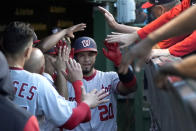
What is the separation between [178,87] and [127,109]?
6.06 metres

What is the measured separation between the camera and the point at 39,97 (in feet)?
8.80

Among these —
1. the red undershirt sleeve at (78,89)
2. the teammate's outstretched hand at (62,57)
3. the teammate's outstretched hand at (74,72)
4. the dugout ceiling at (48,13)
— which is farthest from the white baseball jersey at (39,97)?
the dugout ceiling at (48,13)

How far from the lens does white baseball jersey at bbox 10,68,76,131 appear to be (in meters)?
2.66

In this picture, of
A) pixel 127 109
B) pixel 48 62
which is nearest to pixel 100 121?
pixel 48 62

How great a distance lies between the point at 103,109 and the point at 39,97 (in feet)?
4.39

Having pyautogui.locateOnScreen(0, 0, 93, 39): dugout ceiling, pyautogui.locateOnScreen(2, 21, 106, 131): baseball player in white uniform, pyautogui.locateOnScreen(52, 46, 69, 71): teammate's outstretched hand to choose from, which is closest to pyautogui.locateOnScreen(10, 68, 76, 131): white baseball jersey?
pyautogui.locateOnScreen(2, 21, 106, 131): baseball player in white uniform

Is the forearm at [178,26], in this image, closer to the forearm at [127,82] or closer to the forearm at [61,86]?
the forearm at [127,82]

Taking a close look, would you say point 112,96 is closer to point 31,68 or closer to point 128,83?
point 128,83

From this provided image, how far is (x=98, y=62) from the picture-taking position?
249 inches

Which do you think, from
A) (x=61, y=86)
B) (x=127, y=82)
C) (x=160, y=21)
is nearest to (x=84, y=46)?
(x=61, y=86)

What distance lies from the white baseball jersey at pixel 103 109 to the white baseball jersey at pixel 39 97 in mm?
1211

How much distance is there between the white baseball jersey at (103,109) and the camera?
3879mm

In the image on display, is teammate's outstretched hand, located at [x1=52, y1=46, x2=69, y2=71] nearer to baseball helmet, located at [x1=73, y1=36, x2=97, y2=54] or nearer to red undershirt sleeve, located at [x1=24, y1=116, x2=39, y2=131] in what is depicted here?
baseball helmet, located at [x1=73, y1=36, x2=97, y2=54]

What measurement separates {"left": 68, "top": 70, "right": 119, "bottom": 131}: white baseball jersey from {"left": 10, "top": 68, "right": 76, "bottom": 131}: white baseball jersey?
3.97ft
